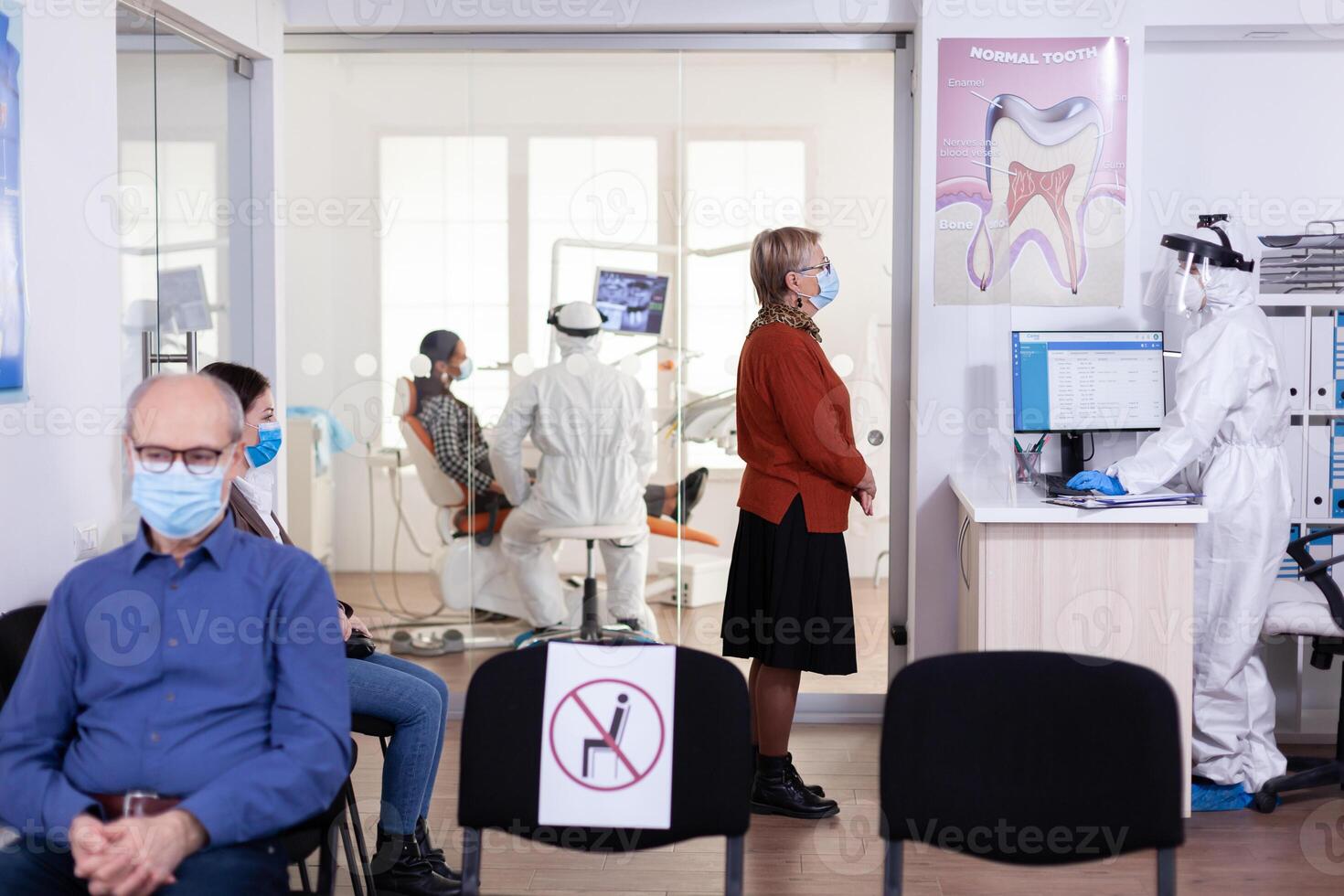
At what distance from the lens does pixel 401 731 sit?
2680 mm

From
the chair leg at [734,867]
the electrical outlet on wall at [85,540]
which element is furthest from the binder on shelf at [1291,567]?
the electrical outlet on wall at [85,540]

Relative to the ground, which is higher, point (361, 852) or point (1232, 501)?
point (1232, 501)

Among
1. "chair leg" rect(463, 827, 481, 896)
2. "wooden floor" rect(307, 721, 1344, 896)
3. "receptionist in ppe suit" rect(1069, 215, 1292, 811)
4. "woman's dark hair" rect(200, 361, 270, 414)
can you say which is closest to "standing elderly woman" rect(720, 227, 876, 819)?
"wooden floor" rect(307, 721, 1344, 896)

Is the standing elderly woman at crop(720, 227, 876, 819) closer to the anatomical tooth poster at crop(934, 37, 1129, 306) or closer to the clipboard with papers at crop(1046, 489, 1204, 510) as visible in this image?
the clipboard with papers at crop(1046, 489, 1204, 510)

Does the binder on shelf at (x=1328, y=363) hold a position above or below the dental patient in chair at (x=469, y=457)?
above

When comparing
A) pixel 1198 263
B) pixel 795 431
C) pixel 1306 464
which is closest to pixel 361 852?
pixel 795 431

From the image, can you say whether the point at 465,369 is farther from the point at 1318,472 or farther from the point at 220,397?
the point at 1318,472

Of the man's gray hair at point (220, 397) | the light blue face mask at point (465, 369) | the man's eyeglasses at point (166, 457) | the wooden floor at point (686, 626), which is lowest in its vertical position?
the wooden floor at point (686, 626)

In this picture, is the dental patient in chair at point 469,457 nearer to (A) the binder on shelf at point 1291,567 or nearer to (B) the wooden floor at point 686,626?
(B) the wooden floor at point 686,626

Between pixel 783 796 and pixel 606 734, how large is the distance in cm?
160

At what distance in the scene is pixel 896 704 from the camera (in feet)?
5.98

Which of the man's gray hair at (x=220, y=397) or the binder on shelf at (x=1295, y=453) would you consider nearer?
the man's gray hair at (x=220, y=397)

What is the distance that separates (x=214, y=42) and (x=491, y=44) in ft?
2.94

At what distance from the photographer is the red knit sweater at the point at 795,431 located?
319cm
